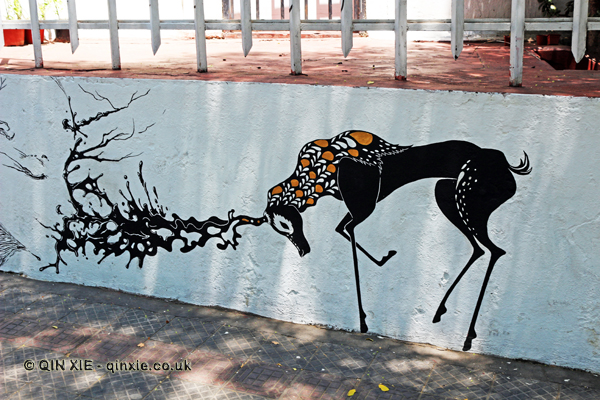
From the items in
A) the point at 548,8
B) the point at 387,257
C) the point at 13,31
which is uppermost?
the point at 548,8

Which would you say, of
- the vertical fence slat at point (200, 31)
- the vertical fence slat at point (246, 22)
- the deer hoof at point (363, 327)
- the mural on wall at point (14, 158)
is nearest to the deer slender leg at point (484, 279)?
the deer hoof at point (363, 327)

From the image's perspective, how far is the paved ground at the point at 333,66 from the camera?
15.3 ft

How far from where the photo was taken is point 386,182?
15.3 ft

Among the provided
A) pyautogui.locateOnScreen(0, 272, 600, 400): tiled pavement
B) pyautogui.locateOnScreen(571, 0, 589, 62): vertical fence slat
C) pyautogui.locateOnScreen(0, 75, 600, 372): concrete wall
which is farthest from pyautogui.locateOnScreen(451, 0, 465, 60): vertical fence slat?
pyautogui.locateOnScreen(0, 272, 600, 400): tiled pavement

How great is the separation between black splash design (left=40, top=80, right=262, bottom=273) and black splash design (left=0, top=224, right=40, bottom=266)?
52 cm

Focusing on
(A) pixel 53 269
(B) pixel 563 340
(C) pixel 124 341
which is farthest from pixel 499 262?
(A) pixel 53 269

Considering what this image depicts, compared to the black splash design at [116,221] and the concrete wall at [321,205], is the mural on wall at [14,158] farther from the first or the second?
the black splash design at [116,221]

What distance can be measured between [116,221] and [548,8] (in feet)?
24.2

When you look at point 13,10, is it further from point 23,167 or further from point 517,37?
point 517,37

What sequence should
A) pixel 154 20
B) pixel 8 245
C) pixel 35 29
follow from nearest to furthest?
pixel 154 20
pixel 35 29
pixel 8 245

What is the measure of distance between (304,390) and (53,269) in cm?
322

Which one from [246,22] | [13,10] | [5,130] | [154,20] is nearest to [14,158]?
[5,130]

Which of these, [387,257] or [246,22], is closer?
[387,257]

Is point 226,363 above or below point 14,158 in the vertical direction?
below
